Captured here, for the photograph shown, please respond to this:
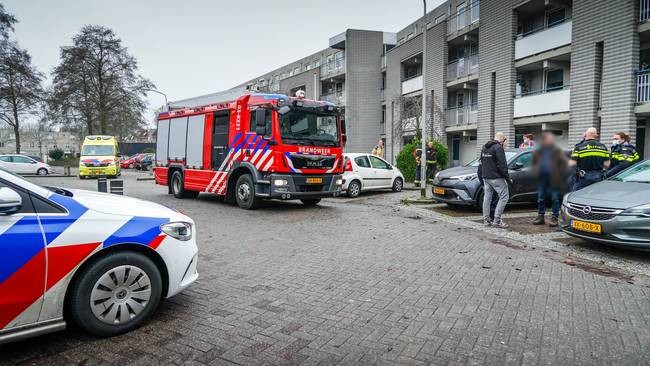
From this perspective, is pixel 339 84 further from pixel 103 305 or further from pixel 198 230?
pixel 103 305

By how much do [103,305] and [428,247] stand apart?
4881 mm

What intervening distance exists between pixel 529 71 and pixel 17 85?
131 ft

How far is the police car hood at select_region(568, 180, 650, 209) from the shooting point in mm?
6109

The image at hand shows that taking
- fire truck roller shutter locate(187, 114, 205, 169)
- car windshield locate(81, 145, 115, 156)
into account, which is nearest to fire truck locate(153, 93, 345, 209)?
fire truck roller shutter locate(187, 114, 205, 169)

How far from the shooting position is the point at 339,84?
3966 centimetres

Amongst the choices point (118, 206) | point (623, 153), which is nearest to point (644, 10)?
point (623, 153)

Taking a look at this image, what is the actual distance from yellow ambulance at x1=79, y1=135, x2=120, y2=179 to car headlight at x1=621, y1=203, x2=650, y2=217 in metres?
25.6

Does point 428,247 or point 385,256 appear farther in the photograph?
point 428,247

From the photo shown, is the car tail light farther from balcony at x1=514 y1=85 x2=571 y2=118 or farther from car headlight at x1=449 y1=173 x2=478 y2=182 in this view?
balcony at x1=514 y1=85 x2=571 y2=118

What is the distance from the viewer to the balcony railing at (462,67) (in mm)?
23406

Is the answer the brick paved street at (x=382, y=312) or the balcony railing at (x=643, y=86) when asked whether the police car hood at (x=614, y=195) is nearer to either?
the brick paved street at (x=382, y=312)

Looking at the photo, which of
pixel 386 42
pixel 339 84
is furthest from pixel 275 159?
pixel 339 84

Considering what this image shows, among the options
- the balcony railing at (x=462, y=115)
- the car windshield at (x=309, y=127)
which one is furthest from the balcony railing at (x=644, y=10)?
the car windshield at (x=309, y=127)

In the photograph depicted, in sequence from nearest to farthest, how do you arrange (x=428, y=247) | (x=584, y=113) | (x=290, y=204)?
(x=428, y=247)
(x=290, y=204)
(x=584, y=113)
